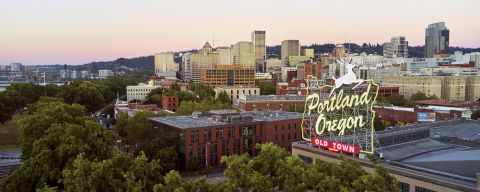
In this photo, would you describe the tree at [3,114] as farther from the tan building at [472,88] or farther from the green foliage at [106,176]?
the tan building at [472,88]

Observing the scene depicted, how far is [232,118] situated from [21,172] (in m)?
36.0

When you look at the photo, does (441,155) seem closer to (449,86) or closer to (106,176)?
(106,176)

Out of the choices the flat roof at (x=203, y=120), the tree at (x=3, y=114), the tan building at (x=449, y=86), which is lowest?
the tree at (x=3, y=114)

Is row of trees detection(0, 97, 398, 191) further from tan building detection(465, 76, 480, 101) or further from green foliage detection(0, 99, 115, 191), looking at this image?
tan building detection(465, 76, 480, 101)

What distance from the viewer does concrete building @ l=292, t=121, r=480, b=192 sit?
4130cm

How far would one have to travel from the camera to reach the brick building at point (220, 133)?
232 ft

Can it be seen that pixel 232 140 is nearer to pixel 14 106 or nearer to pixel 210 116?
pixel 210 116

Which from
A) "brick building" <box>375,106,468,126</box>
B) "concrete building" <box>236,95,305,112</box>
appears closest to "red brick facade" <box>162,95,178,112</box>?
"concrete building" <box>236,95,305,112</box>

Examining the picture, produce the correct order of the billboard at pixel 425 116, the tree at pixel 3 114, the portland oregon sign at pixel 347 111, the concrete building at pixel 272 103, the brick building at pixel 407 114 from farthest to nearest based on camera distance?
1. the concrete building at pixel 272 103
2. the tree at pixel 3 114
3. the brick building at pixel 407 114
4. the billboard at pixel 425 116
5. the portland oregon sign at pixel 347 111

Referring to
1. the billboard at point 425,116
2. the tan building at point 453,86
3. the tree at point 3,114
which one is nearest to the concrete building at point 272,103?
the billboard at point 425,116

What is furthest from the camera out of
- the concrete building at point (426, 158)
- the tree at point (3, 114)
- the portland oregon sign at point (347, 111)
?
the tree at point (3, 114)

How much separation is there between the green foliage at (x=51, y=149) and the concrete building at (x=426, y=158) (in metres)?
27.3

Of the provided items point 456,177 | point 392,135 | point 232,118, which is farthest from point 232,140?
point 456,177

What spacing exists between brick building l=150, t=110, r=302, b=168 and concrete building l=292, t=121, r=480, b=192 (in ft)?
59.9
